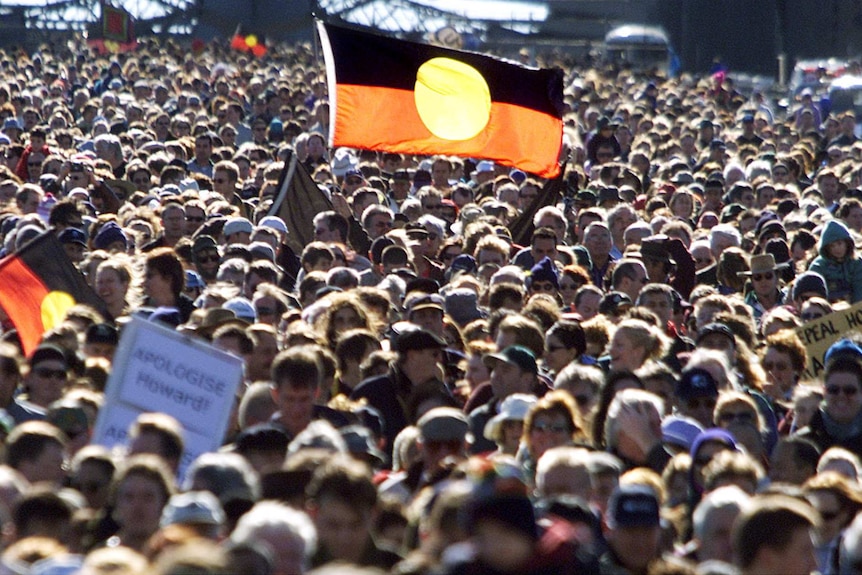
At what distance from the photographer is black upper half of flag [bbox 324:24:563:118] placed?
1569 cm

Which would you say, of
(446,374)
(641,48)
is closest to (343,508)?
(446,374)

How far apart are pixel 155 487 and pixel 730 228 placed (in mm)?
9244

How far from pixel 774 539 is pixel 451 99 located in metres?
10.0

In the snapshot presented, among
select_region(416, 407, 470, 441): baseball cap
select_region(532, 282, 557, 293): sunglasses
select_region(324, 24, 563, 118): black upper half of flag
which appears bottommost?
select_region(532, 282, 557, 293): sunglasses

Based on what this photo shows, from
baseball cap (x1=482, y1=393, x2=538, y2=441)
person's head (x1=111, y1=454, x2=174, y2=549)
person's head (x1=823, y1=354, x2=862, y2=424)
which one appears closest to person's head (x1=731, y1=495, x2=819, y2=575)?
person's head (x1=111, y1=454, x2=174, y2=549)

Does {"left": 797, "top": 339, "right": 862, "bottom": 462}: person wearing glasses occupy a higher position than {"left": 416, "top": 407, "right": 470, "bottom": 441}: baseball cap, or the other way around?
{"left": 416, "top": 407, "right": 470, "bottom": 441}: baseball cap

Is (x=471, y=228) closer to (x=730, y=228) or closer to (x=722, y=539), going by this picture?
(x=730, y=228)

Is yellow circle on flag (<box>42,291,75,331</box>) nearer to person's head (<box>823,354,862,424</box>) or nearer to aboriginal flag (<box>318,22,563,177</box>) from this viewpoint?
aboriginal flag (<box>318,22,563,177</box>)

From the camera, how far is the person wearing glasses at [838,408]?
951 cm

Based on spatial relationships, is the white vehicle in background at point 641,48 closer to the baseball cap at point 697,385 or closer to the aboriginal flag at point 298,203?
the aboriginal flag at point 298,203

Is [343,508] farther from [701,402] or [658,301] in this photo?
[658,301]

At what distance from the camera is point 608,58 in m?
51.0

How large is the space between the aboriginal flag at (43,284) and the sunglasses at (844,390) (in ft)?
14.2

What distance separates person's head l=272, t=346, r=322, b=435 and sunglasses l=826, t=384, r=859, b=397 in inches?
96.6
